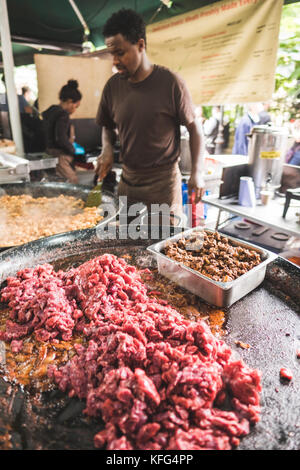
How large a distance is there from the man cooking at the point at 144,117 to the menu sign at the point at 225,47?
1594 millimetres

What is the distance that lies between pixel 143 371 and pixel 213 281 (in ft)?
2.30

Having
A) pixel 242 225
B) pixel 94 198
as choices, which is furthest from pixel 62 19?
pixel 242 225

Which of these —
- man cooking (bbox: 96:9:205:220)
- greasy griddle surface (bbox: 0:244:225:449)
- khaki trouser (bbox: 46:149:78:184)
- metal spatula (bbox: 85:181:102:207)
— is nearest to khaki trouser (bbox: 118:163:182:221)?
man cooking (bbox: 96:9:205:220)

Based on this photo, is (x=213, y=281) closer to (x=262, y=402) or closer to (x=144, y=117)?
(x=262, y=402)

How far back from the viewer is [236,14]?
163 inches

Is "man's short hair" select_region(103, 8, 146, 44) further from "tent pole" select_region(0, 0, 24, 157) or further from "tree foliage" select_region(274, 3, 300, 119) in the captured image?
"tent pole" select_region(0, 0, 24, 157)

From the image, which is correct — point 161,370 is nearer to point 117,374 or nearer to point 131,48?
point 117,374

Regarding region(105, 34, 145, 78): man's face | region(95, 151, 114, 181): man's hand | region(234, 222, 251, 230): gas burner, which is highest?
region(105, 34, 145, 78): man's face

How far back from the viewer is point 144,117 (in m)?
3.29

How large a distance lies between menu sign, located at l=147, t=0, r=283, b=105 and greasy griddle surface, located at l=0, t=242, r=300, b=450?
358 cm

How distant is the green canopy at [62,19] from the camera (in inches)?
205

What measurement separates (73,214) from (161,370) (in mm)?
2594

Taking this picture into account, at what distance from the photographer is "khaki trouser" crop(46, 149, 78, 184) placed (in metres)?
6.59

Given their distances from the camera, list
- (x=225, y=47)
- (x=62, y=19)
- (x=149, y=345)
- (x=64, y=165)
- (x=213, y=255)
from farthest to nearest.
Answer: (x=64, y=165), (x=62, y=19), (x=225, y=47), (x=213, y=255), (x=149, y=345)
